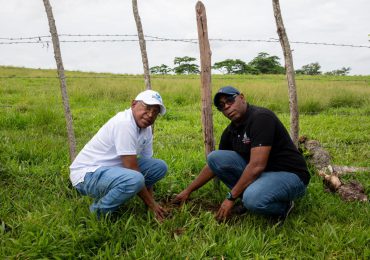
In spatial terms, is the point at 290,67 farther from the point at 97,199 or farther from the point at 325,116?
the point at 325,116

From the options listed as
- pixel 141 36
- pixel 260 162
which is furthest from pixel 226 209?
pixel 141 36

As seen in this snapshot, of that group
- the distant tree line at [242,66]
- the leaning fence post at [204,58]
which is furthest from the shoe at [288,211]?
the distant tree line at [242,66]

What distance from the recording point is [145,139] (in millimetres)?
3631

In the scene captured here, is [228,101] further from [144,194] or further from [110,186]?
[110,186]

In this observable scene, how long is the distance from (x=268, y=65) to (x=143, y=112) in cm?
4675

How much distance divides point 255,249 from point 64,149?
334cm

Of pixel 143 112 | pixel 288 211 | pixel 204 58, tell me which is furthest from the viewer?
pixel 204 58

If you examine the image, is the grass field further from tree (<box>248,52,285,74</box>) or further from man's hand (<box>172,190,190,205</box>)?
tree (<box>248,52,285,74</box>)

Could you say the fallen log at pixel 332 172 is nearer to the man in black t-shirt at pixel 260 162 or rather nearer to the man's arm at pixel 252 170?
the man in black t-shirt at pixel 260 162

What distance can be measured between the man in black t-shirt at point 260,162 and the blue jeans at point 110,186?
0.87m

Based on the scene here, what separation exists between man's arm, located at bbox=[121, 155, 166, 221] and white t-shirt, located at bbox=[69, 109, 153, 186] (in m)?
0.05

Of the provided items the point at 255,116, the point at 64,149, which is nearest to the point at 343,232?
the point at 255,116

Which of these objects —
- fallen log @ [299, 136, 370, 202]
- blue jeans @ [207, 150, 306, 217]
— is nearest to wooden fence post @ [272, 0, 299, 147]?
fallen log @ [299, 136, 370, 202]

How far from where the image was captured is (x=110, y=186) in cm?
332
